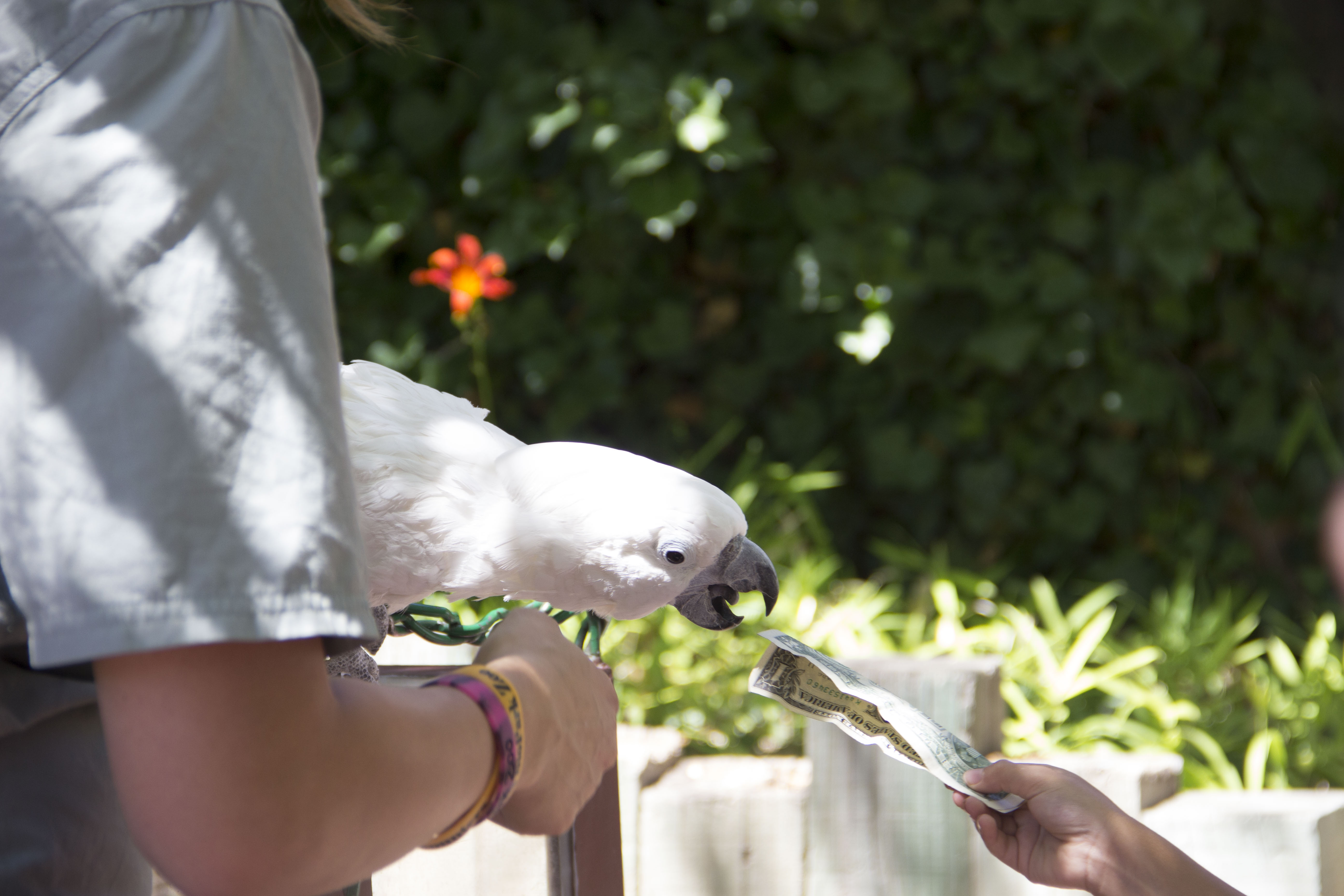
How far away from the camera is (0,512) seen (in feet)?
1.40

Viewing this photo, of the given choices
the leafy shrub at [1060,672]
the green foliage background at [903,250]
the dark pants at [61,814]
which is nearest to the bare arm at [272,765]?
the dark pants at [61,814]

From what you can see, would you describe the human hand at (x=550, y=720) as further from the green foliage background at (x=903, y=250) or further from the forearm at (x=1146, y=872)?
the green foliage background at (x=903, y=250)

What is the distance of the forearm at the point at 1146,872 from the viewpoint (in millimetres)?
896

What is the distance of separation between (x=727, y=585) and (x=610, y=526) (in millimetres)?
132

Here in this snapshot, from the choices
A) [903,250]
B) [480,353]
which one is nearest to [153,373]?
[480,353]

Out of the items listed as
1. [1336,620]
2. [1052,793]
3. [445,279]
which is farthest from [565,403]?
[1336,620]

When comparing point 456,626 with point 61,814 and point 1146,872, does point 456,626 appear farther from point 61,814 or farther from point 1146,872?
point 1146,872

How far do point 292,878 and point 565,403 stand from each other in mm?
2232

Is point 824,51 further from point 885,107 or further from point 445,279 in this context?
point 445,279

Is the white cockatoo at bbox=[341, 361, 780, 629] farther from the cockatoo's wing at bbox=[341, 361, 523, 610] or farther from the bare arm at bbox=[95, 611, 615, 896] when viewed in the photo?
the bare arm at bbox=[95, 611, 615, 896]

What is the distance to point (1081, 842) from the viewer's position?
93 centimetres

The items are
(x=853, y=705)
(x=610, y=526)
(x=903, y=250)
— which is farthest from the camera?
(x=903, y=250)

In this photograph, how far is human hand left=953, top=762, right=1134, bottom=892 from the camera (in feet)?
3.00

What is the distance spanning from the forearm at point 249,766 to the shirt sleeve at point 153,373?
0.08 feet
